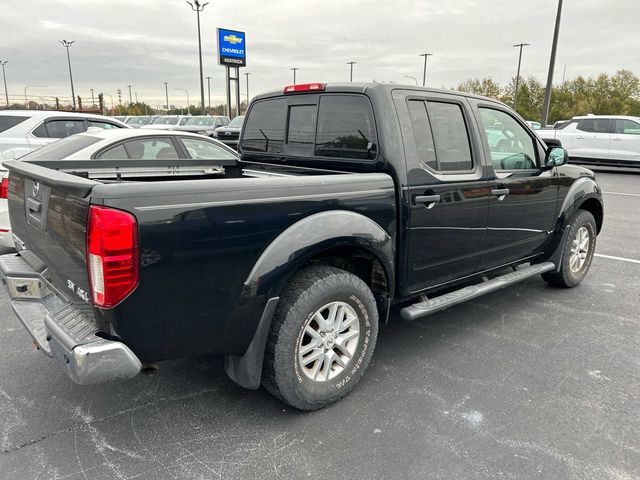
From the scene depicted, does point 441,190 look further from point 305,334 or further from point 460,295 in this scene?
point 305,334

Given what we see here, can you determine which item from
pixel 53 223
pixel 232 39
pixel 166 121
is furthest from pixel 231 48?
pixel 53 223

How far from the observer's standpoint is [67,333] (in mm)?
2236

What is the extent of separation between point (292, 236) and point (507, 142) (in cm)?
250

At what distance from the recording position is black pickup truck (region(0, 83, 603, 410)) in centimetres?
214

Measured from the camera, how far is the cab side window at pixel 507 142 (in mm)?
3908

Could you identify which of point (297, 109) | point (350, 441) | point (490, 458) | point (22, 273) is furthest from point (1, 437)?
point (297, 109)

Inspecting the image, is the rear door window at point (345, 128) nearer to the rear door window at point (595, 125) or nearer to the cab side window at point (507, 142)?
the cab side window at point (507, 142)

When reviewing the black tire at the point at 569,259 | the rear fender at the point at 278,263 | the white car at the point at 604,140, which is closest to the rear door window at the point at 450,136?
the rear fender at the point at 278,263

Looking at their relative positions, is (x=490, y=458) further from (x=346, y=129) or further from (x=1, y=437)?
(x=1, y=437)

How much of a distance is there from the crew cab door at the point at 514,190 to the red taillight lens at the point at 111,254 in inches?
107

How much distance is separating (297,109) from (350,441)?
2425 millimetres

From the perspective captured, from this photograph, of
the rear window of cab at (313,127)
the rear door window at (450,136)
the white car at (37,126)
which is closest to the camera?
the rear window of cab at (313,127)

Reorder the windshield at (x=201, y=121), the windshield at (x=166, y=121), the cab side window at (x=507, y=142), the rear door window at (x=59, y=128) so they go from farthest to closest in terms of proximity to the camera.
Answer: the windshield at (x=166, y=121), the windshield at (x=201, y=121), the rear door window at (x=59, y=128), the cab side window at (x=507, y=142)

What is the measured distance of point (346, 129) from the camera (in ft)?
11.2
